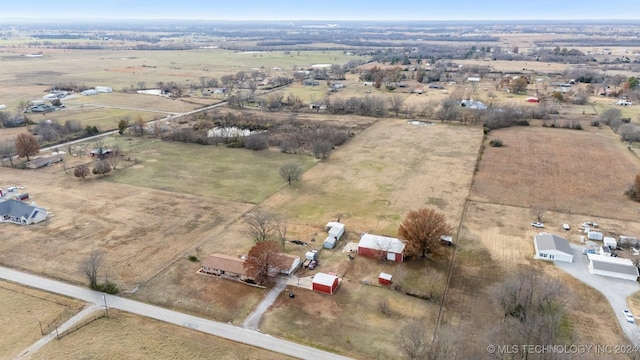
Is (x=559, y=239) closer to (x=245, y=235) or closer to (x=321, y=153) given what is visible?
(x=245, y=235)

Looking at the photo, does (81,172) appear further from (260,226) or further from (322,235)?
(322,235)

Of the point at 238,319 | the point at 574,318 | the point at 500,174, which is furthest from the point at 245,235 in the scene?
the point at 500,174

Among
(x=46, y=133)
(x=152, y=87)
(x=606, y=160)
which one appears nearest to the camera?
(x=606, y=160)

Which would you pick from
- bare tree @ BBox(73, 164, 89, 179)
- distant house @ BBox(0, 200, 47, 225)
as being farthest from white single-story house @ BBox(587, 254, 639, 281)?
bare tree @ BBox(73, 164, 89, 179)

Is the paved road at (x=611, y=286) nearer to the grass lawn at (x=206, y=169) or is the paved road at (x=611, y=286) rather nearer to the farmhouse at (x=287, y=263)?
the farmhouse at (x=287, y=263)

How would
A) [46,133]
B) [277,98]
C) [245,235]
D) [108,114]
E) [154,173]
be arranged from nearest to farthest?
[245,235] → [154,173] → [46,133] → [108,114] → [277,98]

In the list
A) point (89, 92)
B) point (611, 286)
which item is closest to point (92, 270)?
point (611, 286)
